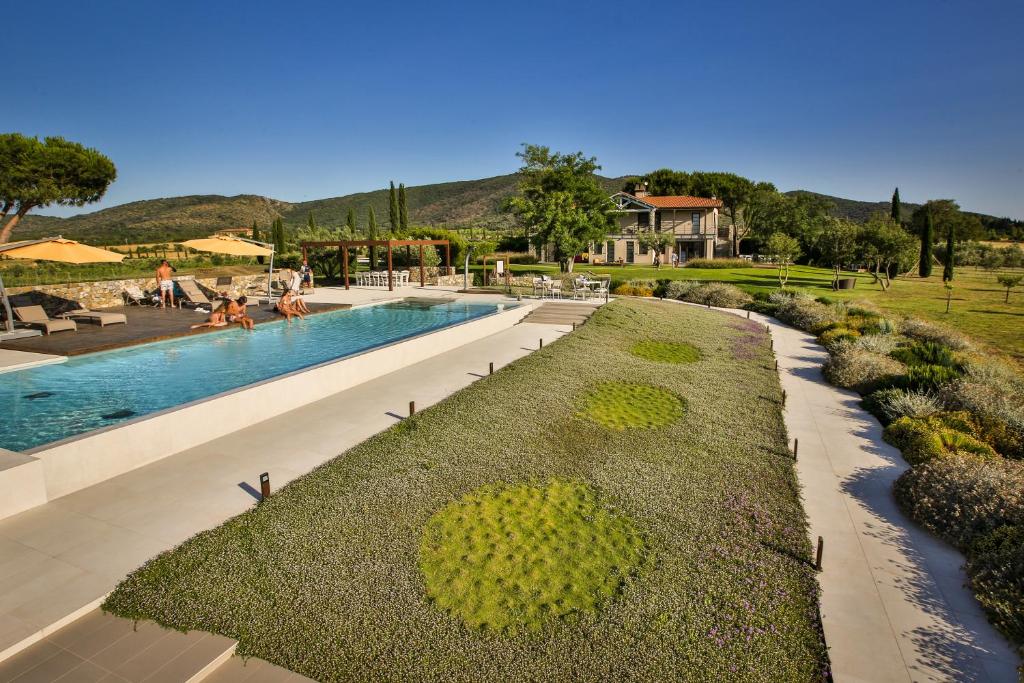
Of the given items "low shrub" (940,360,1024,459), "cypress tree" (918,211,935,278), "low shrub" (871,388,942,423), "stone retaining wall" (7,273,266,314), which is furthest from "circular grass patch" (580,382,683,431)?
"cypress tree" (918,211,935,278)

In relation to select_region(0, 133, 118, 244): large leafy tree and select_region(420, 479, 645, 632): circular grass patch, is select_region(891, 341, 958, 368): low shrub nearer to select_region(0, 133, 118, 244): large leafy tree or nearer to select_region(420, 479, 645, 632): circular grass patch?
select_region(420, 479, 645, 632): circular grass patch

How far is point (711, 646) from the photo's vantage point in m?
3.82

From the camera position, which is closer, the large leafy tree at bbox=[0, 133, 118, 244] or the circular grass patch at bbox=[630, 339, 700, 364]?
the circular grass patch at bbox=[630, 339, 700, 364]

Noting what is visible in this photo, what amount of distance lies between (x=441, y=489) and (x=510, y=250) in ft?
134

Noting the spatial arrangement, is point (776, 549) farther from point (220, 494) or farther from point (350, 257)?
point (350, 257)

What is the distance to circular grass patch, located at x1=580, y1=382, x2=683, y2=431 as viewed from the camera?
331 inches

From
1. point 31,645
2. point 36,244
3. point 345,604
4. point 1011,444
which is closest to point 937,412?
point 1011,444

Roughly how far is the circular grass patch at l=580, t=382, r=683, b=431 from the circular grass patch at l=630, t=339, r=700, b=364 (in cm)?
284

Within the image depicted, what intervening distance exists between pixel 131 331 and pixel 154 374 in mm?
3410

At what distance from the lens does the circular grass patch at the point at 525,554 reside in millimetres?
4227

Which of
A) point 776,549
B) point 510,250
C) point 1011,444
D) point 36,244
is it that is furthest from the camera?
point 510,250

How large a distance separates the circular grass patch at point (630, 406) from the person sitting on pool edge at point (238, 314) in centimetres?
956

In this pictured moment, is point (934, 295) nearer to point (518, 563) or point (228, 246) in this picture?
point (518, 563)

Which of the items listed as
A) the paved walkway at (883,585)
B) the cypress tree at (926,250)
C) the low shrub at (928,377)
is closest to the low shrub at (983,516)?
the paved walkway at (883,585)
